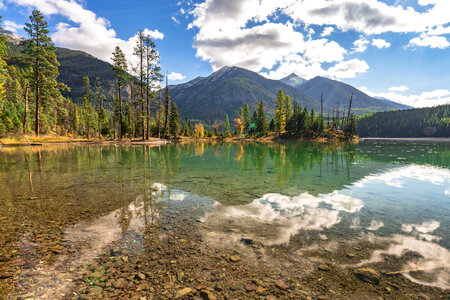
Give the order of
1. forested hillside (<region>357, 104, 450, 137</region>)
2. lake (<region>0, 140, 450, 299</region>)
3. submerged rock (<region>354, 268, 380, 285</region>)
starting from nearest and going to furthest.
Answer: lake (<region>0, 140, 450, 299</region>) → submerged rock (<region>354, 268, 380, 285</region>) → forested hillside (<region>357, 104, 450, 137</region>)

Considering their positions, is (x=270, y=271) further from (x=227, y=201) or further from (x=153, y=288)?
(x=227, y=201)

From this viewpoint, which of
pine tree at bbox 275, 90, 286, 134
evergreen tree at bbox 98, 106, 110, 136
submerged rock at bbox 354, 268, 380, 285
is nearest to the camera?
submerged rock at bbox 354, 268, 380, 285

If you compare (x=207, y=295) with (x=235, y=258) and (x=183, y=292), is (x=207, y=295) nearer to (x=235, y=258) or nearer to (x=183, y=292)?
(x=183, y=292)

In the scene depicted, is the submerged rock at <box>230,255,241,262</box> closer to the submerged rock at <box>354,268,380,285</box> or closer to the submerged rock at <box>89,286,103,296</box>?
the submerged rock at <box>354,268,380,285</box>

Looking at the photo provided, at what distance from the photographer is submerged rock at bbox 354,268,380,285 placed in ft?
Result: 13.5

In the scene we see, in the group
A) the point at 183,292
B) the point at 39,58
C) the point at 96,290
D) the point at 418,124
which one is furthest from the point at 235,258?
the point at 418,124

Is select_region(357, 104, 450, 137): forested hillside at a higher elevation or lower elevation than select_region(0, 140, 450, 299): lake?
higher

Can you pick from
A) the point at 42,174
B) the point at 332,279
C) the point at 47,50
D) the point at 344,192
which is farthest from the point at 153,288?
the point at 47,50

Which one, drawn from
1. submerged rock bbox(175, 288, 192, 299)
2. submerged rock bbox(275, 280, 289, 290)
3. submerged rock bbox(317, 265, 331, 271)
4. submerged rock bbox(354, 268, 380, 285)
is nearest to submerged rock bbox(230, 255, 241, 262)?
submerged rock bbox(275, 280, 289, 290)

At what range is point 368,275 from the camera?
14.0 ft

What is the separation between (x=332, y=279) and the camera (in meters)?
4.11

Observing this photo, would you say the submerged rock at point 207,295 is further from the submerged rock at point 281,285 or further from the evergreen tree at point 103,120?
the evergreen tree at point 103,120

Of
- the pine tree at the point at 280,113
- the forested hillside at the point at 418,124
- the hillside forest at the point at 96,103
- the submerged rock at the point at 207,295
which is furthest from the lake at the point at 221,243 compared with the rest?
the forested hillside at the point at 418,124

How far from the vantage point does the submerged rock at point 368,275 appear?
4109mm
